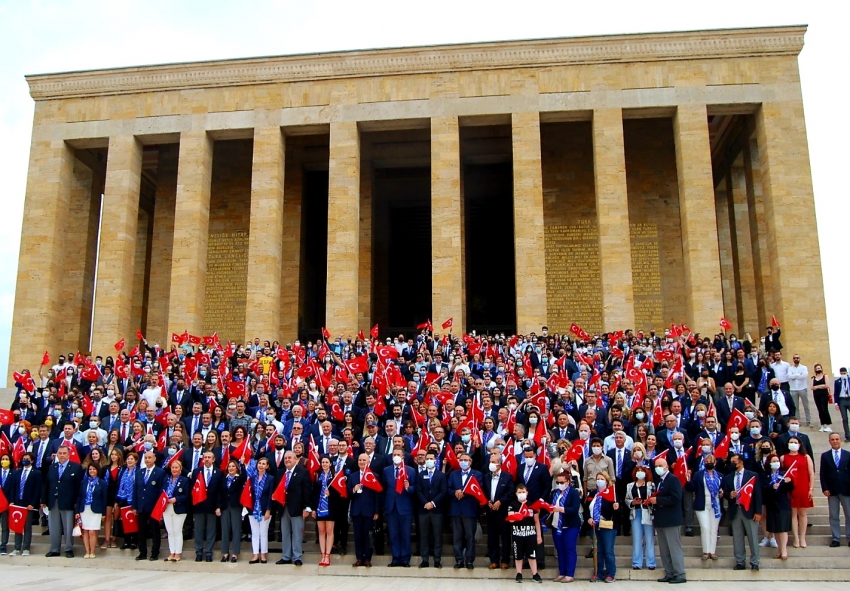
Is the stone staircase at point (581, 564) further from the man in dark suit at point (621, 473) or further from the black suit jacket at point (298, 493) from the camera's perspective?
the black suit jacket at point (298, 493)

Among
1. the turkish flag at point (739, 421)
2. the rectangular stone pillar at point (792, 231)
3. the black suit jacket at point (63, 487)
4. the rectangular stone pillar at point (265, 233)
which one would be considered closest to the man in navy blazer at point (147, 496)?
the black suit jacket at point (63, 487)

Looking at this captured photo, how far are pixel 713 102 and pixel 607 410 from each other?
15742 millimetres

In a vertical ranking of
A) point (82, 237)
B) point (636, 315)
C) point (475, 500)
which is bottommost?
point (475, 500)

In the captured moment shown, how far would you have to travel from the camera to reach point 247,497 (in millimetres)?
11227

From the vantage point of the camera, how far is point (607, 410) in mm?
13359

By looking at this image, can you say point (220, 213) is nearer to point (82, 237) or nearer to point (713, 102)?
point (82, 237)

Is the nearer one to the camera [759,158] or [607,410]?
[607,410]

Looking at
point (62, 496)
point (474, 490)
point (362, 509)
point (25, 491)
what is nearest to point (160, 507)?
point (62, 496)

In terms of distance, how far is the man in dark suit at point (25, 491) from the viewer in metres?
12.1

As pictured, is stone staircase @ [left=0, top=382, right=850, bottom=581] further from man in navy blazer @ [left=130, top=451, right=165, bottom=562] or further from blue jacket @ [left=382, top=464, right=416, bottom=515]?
blue jacket @ [left=382, top=464, right=416, bottom=515]

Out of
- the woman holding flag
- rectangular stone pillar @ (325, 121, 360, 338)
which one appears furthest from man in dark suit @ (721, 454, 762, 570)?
rectangular stone pillar @ (325, 121, 360, 338)

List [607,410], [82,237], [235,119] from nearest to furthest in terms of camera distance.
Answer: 1. [607,410]
2. [235,119]
3. [82,237]

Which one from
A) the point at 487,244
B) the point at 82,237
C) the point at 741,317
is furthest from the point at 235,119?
the point at 741,317

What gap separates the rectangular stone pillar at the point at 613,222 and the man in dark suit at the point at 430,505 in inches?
561
